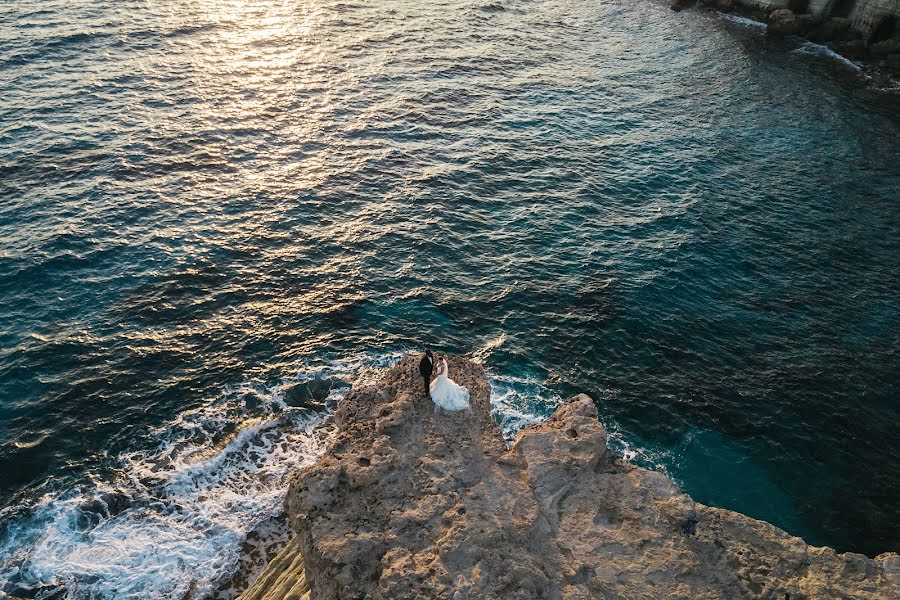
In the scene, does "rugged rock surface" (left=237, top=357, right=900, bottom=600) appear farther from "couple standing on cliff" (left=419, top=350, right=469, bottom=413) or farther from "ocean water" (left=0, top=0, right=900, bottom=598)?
"ocean water" (left=0, top=0, right=900, bottom=598)

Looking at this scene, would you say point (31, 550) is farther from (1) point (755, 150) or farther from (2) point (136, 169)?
(1) point (755, 150)

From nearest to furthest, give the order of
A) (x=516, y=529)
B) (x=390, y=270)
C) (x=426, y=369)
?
(x=516, y=529) → (x=426, y=369) → (x=390, y=270)

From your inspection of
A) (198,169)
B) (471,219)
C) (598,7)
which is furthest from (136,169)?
(598,7)

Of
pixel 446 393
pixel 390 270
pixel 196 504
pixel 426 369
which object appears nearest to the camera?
pixel 446 393

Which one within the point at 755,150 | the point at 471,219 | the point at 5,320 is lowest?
the point at 5,320

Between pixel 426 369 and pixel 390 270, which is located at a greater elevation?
pixel 426 369

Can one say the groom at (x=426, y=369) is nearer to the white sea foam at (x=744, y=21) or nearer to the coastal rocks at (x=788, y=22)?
the coastal rocks at (x=788, y=22)

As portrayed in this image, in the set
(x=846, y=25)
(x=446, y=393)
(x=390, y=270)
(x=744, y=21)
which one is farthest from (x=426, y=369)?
(x=744, y=21)

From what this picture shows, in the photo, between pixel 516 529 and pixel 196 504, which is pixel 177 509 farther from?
pixel 516 529
